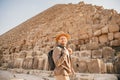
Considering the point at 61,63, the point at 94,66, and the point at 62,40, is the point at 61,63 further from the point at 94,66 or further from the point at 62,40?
the point at 94,66

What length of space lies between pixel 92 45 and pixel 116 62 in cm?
535

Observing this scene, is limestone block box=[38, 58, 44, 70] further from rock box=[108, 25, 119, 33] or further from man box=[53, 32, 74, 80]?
man box=[53, 32, 74, 80]

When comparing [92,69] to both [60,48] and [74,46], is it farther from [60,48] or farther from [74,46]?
[74,46]

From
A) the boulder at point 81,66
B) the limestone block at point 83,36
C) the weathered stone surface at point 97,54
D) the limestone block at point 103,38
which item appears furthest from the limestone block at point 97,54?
the limestone block at point 83,36

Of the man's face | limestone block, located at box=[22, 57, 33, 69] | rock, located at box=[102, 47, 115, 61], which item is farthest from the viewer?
limestone block, located at box=[22, 57, 33, 69]

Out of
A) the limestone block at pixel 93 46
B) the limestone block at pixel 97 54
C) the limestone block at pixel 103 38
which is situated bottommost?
the limestone block at pixel 97 54

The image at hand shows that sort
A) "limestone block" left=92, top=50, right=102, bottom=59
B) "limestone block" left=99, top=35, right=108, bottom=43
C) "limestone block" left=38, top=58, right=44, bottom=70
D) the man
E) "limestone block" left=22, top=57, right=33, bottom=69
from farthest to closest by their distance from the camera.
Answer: "limestone block" left=99, top=35, right=108, bottom=43 → "limestone block" left=22, top=57, right=33, bottom=69 → "limestone block" left=92, top=50, right=102, bottom=59 → "limestone block" left=38, top=58, right=44, bottom=70 → the man

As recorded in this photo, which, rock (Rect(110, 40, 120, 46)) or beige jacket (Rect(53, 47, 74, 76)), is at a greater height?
rock (Rect(110, 40, 120, 46))

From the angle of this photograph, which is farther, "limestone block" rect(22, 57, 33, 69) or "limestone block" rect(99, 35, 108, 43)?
"limestone block" rect(99, 35, 108, 43)

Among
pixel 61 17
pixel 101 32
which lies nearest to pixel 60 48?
pixel 101 32

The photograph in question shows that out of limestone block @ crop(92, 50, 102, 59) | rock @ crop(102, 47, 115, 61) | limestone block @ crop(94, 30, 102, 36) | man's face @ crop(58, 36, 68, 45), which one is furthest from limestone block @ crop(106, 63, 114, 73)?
limestone block @ crop(94, 30, 102, 36)

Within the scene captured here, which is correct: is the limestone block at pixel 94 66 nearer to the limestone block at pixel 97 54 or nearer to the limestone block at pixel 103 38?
the limestone block at pixel 97 54

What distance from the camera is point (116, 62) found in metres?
8.49

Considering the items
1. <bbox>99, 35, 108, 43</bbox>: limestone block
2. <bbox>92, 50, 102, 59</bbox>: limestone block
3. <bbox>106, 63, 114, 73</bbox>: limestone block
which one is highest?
<bbox>99, 35, 108, 43</bbox>: limestone block
